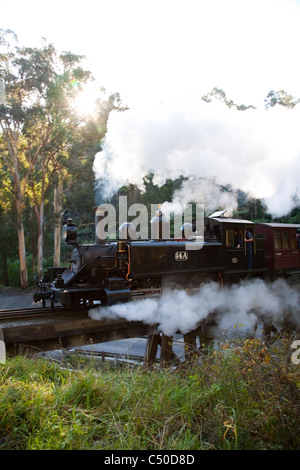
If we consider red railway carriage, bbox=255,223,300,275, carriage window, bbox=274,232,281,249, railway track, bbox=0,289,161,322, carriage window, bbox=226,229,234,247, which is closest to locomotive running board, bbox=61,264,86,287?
railway track, bbox=0,289,161,322

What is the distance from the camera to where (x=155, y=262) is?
8266mm

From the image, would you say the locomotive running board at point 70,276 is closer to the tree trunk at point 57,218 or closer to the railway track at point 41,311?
the railway track at point 41,311

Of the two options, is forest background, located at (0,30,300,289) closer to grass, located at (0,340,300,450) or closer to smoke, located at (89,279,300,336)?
smoke, located at (89,279,300,336)

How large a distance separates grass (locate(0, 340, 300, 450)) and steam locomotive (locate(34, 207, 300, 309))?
3.24 meters

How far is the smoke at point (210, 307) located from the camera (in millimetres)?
8164

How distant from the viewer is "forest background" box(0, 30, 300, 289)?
2258 centimetres

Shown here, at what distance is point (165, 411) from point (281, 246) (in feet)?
29.4

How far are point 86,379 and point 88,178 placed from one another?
23.0 metres

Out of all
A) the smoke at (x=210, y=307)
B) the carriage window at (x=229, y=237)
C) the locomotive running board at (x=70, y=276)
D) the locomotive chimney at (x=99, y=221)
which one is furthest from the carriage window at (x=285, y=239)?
the locomotive running board at (x=70, y=276)

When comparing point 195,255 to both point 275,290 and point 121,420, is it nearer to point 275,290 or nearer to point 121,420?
point 275,290

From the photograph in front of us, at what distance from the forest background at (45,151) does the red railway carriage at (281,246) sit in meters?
9.46

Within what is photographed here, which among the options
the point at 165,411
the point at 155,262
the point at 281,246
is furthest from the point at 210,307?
the point at 165,411
